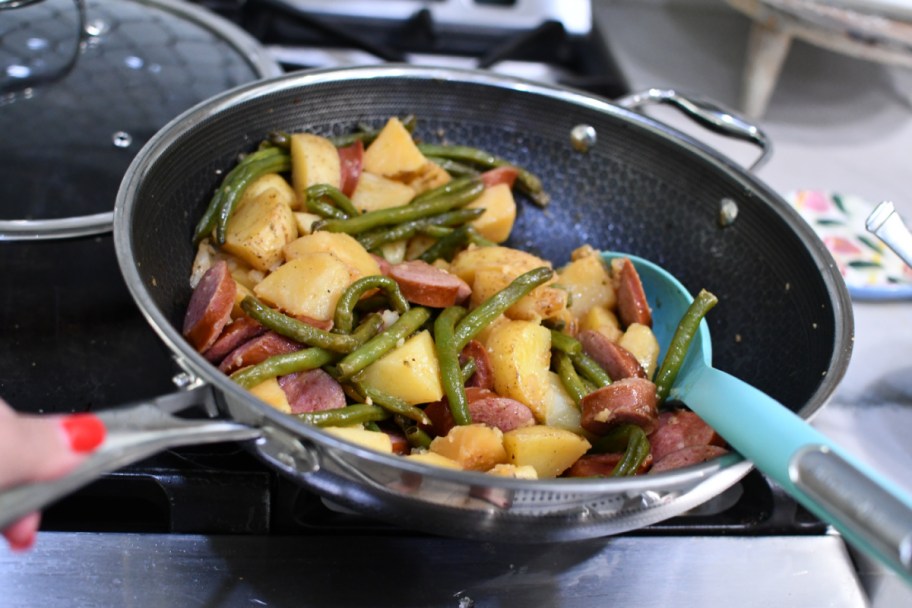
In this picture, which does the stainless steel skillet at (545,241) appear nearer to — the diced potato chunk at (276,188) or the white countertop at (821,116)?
the diced potato chunk at (276,188)

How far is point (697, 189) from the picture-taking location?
1521 millimetres

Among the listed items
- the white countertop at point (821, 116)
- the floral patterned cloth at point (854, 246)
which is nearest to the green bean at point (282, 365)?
the white countertop at point (821, 116)

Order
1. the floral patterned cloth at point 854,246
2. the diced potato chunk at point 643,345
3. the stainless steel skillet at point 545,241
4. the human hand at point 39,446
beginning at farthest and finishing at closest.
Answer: the floral patterned cloth at point 854,246 < the diced potato chunk at point 643,345 < the stainless steel skillet at point 545,241 < the human hand at point 39,446

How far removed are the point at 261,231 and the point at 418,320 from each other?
0.28m

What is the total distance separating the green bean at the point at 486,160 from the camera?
1554 mm

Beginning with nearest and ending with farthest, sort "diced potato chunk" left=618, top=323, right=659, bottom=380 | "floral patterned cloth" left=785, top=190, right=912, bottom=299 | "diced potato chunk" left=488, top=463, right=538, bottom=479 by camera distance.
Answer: "diced potato chunk" left=488, top=463, right=538, bottom=479 → "diced potato chunk" left=618, top=323, right=659, bottom=380 → "floral patterned cloth" left=785, top=190, right=912, bottom=299

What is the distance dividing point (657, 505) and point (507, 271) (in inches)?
19.1

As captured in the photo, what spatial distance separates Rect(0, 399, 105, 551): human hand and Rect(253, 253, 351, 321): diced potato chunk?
0.49 m

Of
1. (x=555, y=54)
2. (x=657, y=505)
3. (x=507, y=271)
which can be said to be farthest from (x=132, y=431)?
(x=555, y=54)

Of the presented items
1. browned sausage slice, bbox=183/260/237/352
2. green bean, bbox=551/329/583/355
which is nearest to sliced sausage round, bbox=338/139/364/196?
browned sausage slice, bbox=183/260/237/352

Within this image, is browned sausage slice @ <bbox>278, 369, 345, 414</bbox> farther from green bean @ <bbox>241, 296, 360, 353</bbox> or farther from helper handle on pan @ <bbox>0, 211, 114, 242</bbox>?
helper handle on pan @ <bbox>0, 211, 114, 242</bbox>

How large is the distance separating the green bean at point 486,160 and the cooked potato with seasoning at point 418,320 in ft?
0.14

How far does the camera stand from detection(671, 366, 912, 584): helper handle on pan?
0.73m

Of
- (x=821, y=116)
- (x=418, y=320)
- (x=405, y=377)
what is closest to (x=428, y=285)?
(x=418, y=320)
